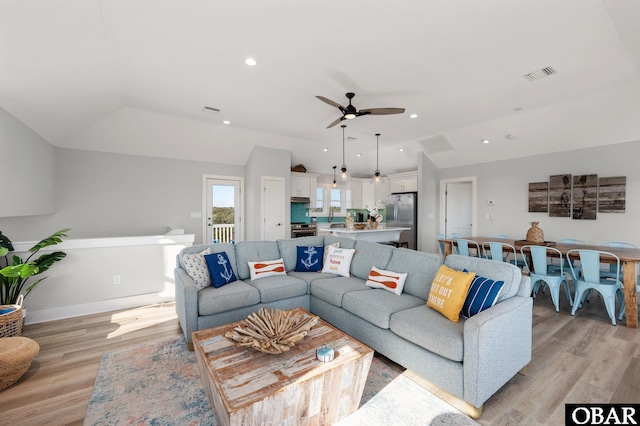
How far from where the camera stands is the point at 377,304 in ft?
8.15

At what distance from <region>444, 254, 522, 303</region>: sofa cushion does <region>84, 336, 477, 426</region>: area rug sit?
98cm

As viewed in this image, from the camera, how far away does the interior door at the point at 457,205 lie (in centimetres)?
697

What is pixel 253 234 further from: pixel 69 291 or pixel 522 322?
pixel 522 322

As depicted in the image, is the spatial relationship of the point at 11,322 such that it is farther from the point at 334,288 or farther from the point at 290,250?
the point at 334,288

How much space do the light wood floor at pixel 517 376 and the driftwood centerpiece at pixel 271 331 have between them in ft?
3.72

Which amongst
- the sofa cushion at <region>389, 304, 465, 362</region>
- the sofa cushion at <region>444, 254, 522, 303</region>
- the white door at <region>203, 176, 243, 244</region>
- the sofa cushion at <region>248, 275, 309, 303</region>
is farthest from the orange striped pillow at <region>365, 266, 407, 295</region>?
the white door at <region>203, 176, 243, 244</region>

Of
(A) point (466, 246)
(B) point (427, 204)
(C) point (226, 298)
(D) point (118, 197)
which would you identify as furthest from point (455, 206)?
(D) point (118, 197)

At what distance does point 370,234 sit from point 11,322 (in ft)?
17.0

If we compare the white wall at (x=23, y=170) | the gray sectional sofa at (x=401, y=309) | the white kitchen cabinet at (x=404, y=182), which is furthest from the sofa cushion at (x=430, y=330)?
the white kitchen cabinet at (x=404, y=182)

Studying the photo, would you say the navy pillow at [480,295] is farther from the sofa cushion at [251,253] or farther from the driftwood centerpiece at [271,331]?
the sofa cushion at [251,253]

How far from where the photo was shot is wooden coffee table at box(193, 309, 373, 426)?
141cm

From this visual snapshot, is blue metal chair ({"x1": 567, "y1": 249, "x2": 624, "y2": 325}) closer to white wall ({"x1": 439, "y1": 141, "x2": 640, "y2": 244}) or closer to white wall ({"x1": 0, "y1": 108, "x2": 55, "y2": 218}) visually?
white wall ({"x1": 439, "y1": 141, "x2": 640, "y2": 244})

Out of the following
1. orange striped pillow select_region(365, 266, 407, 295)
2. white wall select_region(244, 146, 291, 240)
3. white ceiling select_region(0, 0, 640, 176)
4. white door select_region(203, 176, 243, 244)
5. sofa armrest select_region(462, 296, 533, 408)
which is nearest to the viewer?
sofa armrest select_region(462, 296, 533, 408)

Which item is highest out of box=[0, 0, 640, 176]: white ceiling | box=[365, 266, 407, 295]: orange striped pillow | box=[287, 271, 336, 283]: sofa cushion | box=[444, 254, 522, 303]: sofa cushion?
A: box=[0, 0, 640, 176]: white ceiling
